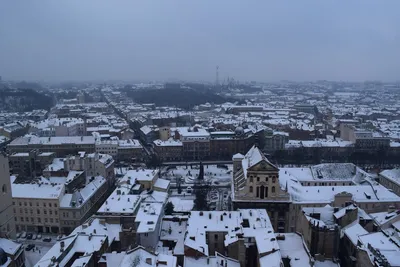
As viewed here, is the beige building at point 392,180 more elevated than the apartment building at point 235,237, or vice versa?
the apartment building at point 235,237

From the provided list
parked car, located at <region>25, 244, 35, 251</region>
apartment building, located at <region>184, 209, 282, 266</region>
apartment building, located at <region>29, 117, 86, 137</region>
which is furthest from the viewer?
apartment building, located at <region>29, 117, 86, 137</region>

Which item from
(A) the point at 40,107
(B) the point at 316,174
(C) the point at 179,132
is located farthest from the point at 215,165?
(A) the point at 40,107

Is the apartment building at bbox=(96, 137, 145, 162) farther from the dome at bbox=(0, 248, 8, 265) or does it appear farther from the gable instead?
the dome at bbox=(0, 248, 8, 265)

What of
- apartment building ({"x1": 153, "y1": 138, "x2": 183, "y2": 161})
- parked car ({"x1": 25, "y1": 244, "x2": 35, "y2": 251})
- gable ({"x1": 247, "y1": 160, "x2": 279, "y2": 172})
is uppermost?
gable ({"x1": 247, "y1": 160, "x2": 279, "y2": 172})

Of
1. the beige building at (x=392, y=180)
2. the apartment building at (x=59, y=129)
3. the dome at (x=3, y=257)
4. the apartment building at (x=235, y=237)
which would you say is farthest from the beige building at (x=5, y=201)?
the apartment building at (x=59, y=129)

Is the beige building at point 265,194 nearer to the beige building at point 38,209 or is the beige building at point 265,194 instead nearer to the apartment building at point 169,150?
the beige building at point 38,209

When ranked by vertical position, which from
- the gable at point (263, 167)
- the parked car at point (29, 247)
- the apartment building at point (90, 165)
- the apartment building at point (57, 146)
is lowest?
the parked car at point (29, 247)

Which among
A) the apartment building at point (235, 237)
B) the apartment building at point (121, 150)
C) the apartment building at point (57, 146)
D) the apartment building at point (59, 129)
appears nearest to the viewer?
the apartment building at point (235, 237)

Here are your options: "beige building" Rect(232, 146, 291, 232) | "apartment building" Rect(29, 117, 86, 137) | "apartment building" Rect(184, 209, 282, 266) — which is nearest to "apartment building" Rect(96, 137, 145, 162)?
"apartment building" Rect(29, 117, 86, 137)

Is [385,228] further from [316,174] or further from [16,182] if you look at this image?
[16,182]

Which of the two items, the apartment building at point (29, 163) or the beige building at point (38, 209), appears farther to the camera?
the apartment building at point (29, 163)

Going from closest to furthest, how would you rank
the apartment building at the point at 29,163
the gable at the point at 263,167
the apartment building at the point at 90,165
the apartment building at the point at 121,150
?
the gable at the point at 263,167, the apartment building at the point at 90,165, the apartment building at the point at 29,163, the apartment building at the point at 121,150

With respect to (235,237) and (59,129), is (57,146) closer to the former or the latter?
(59,129)
